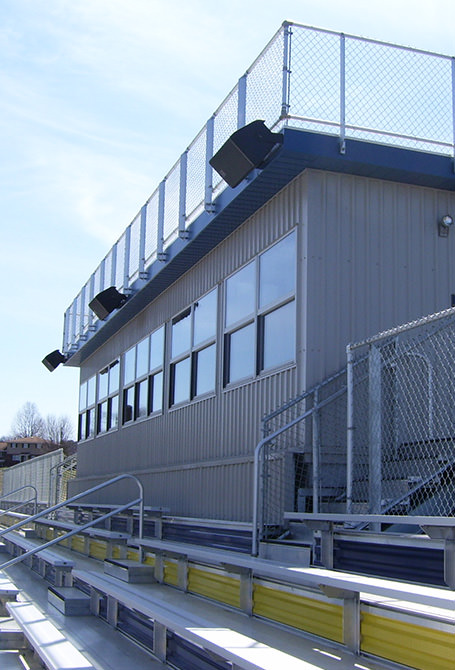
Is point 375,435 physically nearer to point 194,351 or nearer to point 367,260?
point 367,260

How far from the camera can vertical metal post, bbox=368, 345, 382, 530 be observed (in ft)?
16.9

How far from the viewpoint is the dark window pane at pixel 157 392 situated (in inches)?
432

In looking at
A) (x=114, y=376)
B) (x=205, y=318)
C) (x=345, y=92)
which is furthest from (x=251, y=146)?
(x=114, y=376)

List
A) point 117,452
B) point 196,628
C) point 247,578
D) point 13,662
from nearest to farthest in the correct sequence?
point 196,628 → point 247,578 → point 13,662 → point 117,452

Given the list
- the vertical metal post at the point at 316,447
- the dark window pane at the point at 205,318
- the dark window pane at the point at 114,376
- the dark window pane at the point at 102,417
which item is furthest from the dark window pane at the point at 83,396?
the vertical metal post at the point at 316,447

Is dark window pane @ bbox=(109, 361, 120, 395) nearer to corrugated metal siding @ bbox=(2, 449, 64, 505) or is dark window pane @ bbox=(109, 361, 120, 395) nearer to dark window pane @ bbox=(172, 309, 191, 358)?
corrugated metal siding @ bbox=(2, 449, 64, 505)

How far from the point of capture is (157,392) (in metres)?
11.2

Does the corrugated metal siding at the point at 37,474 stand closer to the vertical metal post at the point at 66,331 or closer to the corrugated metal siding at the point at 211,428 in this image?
the vertical metal post at the point at 66,331

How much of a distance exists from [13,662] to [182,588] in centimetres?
143

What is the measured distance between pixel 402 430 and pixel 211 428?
8.81 ft

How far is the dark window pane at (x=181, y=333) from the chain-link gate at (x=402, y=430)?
350cm

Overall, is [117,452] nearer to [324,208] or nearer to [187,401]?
[187,401]

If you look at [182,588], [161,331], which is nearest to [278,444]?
[182,588]

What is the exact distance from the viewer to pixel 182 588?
22.8 ft
